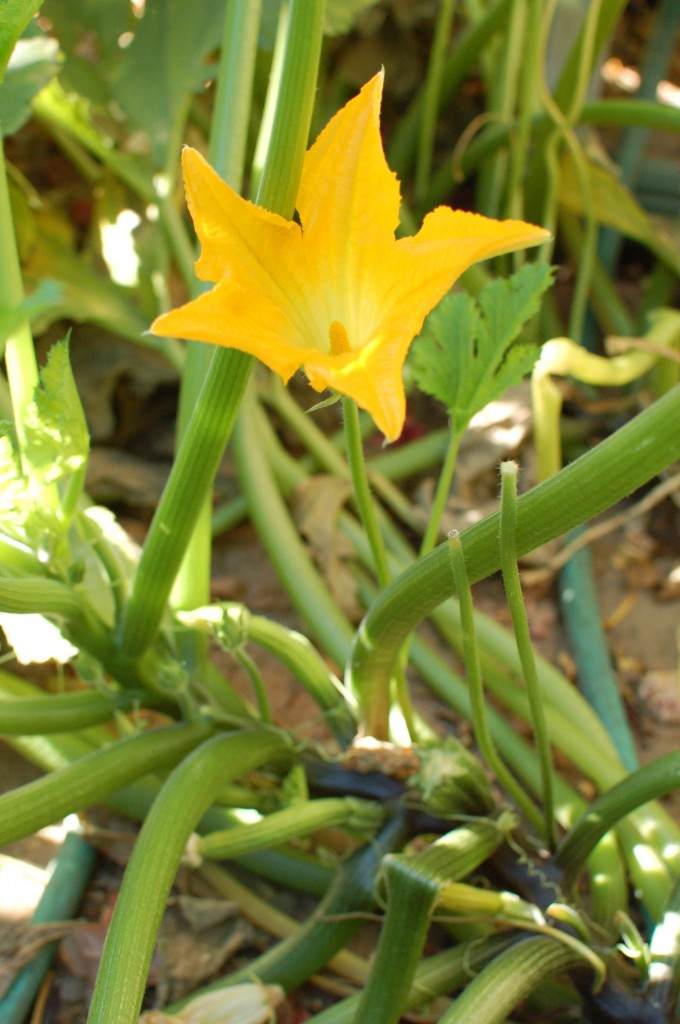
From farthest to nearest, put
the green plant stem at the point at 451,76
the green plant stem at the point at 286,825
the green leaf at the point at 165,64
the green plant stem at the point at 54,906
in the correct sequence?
the green plant stem at the point at 451,76, the green leaf at the point at 165,64, the green plant stem at the point at 54,906, the green plant stem at the point at 286,825

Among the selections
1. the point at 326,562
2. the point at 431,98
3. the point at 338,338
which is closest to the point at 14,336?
the point at 338,338

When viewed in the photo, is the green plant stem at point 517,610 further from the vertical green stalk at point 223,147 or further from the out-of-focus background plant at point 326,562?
the vertical green stalk at point 223,147

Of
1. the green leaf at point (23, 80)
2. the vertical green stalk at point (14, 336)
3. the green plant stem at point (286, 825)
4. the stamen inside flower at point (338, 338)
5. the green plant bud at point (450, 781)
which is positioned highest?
the green leaf at point (23, 80)

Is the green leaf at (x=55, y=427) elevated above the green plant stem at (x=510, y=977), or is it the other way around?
the green leaf at (x=55, y=427)

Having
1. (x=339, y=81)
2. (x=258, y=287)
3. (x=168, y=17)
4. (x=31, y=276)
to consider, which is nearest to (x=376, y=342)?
(x=258, y=287)

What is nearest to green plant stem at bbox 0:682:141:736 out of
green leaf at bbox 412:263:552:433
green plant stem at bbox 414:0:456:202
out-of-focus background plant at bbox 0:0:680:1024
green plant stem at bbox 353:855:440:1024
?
out-of-focus background plant at bbox 0:0:680:1024

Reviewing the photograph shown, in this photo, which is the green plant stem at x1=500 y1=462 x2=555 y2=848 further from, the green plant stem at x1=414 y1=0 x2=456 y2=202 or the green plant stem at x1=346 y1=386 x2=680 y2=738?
the green plant stem at x1=414 y1=0 x2=456 y2=202

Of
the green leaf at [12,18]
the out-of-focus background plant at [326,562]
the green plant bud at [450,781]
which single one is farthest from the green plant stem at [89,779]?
the green leaf at [12,18]
